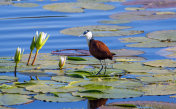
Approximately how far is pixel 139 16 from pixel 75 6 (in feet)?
7.22

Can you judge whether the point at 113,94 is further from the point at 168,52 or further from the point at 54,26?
the point at 54,26

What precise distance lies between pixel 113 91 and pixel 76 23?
5.45m

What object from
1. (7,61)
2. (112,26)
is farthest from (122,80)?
(112,26)

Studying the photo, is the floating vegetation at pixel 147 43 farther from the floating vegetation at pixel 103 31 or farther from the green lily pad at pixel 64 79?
the green lily pad at pixel 64 79

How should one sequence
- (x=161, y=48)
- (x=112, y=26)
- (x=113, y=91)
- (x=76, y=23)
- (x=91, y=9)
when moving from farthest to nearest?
(x=91, y=9) < (x=76, y=23) < (x=112, y=26) < (x=161, y=48) < (x=113, y=91)

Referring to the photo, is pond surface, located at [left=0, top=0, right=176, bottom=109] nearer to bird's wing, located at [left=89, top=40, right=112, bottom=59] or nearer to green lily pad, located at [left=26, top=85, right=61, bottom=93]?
green lily pad, located at [left=26, top=85, right=61, bottom=93]

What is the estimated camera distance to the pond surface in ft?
26.1

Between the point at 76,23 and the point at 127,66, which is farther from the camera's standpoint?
the point at 76,23

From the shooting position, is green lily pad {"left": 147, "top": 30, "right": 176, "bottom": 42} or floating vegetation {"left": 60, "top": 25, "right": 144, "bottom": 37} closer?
green lily pad {"left": 147, "top": 30, "right": 176, "bottom": 42}

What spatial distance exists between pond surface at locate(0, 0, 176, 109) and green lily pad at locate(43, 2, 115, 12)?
127mm

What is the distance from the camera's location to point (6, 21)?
1088 centimetres

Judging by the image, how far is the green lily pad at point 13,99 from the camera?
4.88 m

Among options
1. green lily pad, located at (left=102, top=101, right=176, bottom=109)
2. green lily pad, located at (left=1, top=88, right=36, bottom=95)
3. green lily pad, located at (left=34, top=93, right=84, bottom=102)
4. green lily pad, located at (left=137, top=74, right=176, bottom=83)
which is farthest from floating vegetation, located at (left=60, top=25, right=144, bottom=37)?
green lily pad, located at (left=102, top=101, right=176, bottom=109)

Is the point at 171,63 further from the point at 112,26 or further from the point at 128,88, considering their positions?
the point at 112,26
